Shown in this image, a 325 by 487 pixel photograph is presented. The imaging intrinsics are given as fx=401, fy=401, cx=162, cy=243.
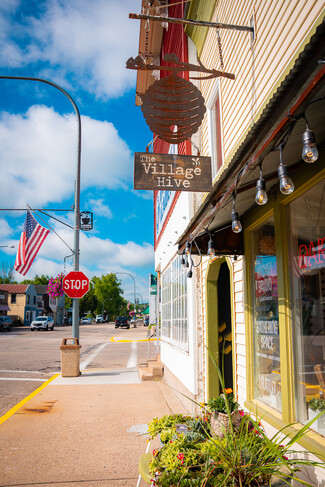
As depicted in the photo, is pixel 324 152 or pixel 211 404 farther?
pixel 211 404

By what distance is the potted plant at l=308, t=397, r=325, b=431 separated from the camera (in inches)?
122

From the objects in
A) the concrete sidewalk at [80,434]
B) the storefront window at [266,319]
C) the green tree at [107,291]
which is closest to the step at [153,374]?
the concrete sidewalk at [80,434]

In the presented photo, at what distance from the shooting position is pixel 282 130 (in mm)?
2172

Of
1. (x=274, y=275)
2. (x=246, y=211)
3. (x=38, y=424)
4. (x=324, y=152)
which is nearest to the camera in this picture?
(x=324, y=152)

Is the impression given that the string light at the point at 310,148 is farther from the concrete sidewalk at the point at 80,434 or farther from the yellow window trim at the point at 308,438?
Result: the concrete sidewalk at the point at 80,434

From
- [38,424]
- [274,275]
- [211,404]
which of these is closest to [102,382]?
[38,424]

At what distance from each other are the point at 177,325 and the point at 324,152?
680 centimetres

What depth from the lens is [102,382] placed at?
34.0 feet

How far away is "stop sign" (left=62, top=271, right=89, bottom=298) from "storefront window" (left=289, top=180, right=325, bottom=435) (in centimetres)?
919

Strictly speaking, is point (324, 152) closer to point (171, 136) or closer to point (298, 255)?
point (298, 255)

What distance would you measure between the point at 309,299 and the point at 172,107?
3293 mm

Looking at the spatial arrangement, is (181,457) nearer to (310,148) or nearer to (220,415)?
(220,415)

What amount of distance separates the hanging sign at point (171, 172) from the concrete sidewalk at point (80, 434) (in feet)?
10.8

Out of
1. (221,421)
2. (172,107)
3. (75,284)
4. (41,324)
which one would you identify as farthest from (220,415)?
(41,324)
